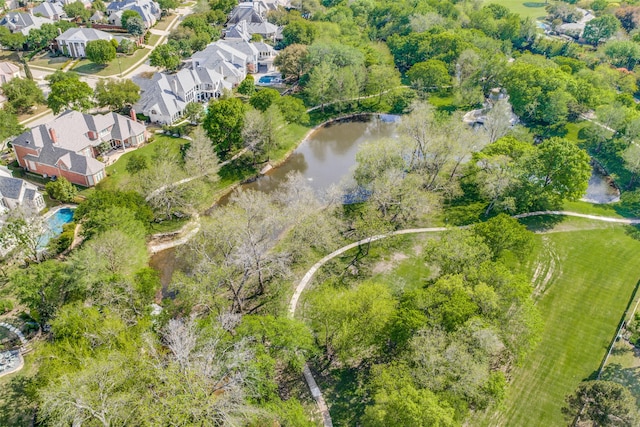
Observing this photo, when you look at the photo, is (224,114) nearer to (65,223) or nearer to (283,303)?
(65,223)

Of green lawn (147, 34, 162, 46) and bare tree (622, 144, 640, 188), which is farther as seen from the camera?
green lawn (147, 34, 162, 46)

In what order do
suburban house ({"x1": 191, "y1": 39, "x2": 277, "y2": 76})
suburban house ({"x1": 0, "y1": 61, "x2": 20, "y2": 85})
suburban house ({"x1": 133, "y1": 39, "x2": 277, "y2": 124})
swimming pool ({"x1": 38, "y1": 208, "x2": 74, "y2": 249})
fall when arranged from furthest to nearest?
suburban house ({"x1": 191, "y1": 39, "x2": 277, "y2": 76})
suburban house ({"x1": 0, "y1": 61, "x2": 20, "y2": 85})
suburban house ({"x1": 133, "y1": 39, "x2": 277, "y2": 124})
swimming pool ({"x1": 38, "y1": 208, "x2": 74, "y2": 249})

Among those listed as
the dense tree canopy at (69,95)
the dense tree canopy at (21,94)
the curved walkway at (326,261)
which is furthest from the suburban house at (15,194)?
the curved walkway at (326,261)

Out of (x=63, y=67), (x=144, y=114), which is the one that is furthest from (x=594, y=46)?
(x=63, y=67)

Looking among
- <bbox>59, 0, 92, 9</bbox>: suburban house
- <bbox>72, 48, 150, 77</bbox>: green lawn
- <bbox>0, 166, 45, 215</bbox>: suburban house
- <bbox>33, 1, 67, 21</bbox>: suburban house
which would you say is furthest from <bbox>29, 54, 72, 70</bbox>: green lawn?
<bbox>0, 166, 45, 215</bbox>: suburban house

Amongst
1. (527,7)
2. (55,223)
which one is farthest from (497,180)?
(527,7)

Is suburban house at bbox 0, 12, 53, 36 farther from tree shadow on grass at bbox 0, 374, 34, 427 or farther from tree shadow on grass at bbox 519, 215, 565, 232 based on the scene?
tree shadow on grass at bbox 519, 215, 565, 232

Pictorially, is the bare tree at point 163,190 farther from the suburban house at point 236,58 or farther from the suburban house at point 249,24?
the suburban house at point 249,24
